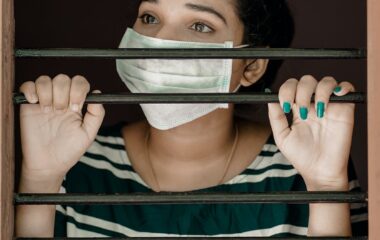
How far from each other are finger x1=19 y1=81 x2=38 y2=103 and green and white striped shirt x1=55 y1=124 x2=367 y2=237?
0.48 meters

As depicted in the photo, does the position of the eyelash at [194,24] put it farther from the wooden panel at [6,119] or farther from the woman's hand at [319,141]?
the wooden panel at [6,119]

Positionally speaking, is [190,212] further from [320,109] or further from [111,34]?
[111,34]

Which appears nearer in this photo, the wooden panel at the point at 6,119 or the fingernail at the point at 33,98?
the wooden panel at the point at 6,119

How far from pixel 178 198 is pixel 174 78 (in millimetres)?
419

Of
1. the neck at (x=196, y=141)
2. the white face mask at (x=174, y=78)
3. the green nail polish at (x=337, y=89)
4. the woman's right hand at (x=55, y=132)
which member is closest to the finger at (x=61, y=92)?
the woman's right hand at (x=55, y=132)

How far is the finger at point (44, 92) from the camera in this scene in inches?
66.4

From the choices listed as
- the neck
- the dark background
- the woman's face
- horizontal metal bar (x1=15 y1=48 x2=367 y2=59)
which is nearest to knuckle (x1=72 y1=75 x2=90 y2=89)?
horizontal metal bar (x1=15 y1=48 x2=367 y2=59)

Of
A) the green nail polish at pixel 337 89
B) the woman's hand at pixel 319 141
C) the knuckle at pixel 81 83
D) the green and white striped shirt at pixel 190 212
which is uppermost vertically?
the knuckle at pixel 81 83

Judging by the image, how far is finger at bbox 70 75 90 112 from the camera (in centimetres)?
169

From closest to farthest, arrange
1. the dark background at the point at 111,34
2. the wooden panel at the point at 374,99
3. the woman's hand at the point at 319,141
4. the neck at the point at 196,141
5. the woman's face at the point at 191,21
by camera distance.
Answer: the wooden panel at the point at 374,99
the woman's hand at the point at 319,141
the woman's face at the point at 191,21
the neck at the point at 196,141
the dark background at the point at 111,34

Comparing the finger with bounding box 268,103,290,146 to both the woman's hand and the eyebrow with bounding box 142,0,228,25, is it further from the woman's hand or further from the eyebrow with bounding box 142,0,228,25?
the eyebrow with bounding box 142,0,228,25

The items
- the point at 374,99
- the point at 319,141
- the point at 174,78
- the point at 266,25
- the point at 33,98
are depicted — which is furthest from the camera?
the point at 266,25

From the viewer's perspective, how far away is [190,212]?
2.16 m

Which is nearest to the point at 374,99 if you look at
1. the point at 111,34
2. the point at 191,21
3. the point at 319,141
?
the point at 319,141
